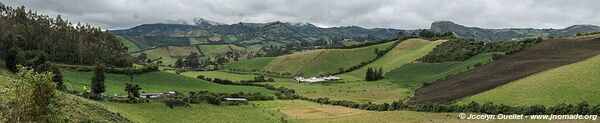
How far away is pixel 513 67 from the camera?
3551 inches

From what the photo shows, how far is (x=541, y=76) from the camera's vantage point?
7131cm

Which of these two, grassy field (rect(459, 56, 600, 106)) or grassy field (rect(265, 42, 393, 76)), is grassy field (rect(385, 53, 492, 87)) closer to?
grassy field (rect(459, 56, 600, 106))

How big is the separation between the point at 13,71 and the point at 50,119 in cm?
6458

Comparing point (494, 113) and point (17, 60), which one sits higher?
point (17, 60)

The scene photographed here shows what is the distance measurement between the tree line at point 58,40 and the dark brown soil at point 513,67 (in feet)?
280

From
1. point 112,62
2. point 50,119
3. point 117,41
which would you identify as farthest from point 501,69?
point 117,41

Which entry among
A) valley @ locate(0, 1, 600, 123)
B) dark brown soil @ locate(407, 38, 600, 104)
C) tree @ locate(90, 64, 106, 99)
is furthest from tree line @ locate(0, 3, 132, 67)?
dark brown soil @ locate(407, 38, 600, 104)

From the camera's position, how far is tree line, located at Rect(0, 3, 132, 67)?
126m

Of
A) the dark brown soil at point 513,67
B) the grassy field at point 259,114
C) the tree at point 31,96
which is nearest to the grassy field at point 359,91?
the dark brown soil at point 513,67

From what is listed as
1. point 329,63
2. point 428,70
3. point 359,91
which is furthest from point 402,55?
point 359,91

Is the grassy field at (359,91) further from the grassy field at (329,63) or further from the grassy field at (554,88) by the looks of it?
the grassy field at (329,63)

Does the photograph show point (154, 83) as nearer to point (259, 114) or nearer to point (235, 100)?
point (235, 100)

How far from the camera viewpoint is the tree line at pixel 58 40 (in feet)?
413

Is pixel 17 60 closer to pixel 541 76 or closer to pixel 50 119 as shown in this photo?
pixel 50 119
